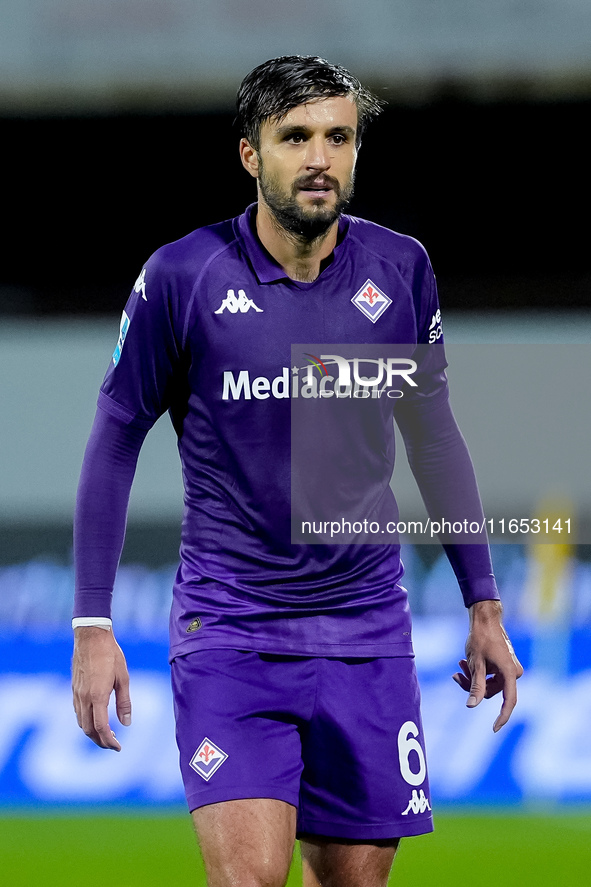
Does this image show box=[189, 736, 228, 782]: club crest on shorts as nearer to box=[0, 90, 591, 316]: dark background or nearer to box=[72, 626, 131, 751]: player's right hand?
box=[72, 626, 131, 751]: player's right hand

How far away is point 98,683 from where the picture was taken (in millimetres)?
2395

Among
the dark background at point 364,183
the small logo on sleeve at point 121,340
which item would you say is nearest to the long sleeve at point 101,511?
the small logo on sleeve at point 121,340

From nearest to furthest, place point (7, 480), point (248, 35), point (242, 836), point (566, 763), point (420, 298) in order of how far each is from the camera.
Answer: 1. point (242, 836)
2. point (420, 298)
3. point (566, 763)
4. point (7, 480)
5. point (248, 35)

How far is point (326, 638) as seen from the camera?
246 centimetres

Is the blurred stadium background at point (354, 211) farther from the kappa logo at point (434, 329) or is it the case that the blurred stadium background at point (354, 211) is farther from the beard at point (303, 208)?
the beard at point (303, 208)

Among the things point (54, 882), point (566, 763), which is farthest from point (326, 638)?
point (566, 763)

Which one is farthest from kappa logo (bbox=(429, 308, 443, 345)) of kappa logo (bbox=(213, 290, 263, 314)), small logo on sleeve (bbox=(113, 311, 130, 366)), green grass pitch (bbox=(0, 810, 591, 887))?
green grass pitch (bbox=(0, 810, 591, 887))

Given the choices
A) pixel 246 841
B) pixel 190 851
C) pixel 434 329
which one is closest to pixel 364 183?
pixel 190 851

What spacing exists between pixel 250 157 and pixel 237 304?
0.36 meters

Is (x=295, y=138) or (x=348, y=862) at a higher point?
(x=295, y=138)

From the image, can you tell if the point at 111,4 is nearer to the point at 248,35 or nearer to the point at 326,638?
the point at 248,35

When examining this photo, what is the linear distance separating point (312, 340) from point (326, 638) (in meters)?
0.60

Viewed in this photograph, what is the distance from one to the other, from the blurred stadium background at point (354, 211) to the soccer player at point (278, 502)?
230 cm

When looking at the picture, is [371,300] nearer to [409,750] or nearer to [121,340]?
[121,340]
